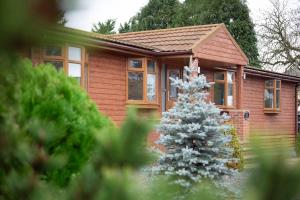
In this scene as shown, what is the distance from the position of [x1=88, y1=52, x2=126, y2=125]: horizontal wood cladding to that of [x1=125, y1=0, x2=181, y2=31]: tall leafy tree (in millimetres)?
26121

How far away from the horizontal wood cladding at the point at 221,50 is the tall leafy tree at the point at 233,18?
51.2 feet

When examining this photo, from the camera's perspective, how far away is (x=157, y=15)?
137 feet

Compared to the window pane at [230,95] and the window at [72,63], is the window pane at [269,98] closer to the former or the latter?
the window pane at [230,95]

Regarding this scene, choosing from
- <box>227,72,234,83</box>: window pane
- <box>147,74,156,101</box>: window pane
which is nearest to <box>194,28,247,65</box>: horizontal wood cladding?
<box>227,72,234,83</box>: window pane

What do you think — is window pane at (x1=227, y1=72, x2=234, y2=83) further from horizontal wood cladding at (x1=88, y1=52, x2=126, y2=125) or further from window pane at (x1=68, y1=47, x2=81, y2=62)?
window pane at (x1=68, y1=47, x2=81, y2=62)

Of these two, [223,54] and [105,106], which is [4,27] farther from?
[223,54]

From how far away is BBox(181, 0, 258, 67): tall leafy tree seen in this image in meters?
34.2

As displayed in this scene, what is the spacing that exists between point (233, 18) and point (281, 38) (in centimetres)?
420

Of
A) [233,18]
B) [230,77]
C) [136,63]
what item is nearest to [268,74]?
[230,77]

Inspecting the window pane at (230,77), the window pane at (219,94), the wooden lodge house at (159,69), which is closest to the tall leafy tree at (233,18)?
the wooden lodge house at (159,69)

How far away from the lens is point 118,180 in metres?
0.67

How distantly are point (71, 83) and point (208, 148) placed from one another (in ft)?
19.5

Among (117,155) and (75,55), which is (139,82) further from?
(117,155)

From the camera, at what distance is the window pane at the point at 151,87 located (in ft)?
50.3
